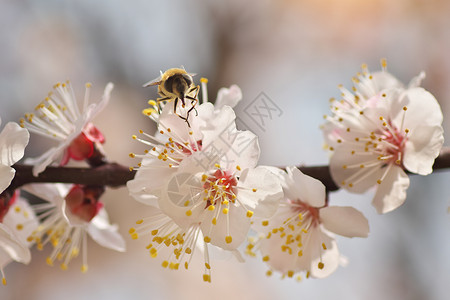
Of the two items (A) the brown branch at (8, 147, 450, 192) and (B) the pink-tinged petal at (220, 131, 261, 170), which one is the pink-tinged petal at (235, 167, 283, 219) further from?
(A) the brown branch at (8, 147, 450, 192)

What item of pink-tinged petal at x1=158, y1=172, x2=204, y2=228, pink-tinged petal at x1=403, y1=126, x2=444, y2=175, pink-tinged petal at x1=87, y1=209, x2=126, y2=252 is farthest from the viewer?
pink-tinged petal at x1=87, y1=209, x2=126, y2=252

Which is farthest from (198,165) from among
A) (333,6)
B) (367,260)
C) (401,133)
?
(333,6)

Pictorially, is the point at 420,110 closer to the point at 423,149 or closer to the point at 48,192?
the point at 423,149

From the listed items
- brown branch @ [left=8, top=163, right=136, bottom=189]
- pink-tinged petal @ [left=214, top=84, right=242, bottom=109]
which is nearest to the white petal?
pink-tinged petal @ [left=214, top=84, right=242, bottom=109]

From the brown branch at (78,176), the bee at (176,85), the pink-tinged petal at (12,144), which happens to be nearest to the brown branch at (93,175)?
the brown branch at (78,176)

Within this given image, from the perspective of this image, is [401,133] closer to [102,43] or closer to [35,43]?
[102,43]
